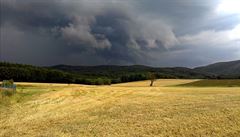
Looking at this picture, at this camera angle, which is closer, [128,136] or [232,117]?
[128,136]

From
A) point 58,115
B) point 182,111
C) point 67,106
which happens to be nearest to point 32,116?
point 58,115

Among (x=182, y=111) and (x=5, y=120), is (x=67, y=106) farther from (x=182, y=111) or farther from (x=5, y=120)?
(x=182, y=111)

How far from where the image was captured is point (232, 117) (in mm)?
23141

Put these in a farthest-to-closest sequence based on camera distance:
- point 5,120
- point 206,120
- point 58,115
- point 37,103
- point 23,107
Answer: point 37,103
point 23,107
point 58,115
point 5,120
point 206,120

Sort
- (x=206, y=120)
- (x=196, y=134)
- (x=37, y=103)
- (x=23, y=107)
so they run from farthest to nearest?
(x=37, y=103)
(x=23, y=107)
(x=206, y=120)
(x=196, y=134)

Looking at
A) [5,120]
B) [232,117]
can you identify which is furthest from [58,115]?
[232,117]

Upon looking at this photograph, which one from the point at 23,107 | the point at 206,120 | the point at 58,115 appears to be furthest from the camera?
the point at 23,107

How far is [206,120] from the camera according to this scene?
75.2 feet

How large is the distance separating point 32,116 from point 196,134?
47.5 ft

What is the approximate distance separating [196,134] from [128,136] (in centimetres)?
430

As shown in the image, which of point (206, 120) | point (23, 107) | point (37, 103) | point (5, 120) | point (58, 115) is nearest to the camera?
point (206, 120)

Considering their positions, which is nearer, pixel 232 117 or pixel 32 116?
pixel 232 117

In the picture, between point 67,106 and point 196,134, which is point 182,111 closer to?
→ point 196,134

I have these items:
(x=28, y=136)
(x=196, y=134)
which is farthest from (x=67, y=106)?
(x=196, y=134)
